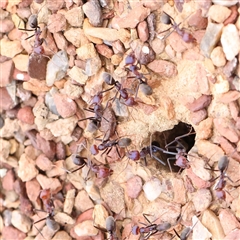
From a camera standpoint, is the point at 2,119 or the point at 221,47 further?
the point at 2,119

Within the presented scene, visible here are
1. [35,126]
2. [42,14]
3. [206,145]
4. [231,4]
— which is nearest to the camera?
[231,4]

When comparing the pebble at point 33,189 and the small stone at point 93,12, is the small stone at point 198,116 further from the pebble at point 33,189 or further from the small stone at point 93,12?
the pebble at point 33,189

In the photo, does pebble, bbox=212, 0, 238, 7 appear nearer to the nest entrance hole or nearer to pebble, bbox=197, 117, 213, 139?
pebble, bbox=197, 117, 213, 139

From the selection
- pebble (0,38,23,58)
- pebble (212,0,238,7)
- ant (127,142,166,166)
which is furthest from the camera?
pebble (0,38,23,58)

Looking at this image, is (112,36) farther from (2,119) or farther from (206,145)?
(2,119)

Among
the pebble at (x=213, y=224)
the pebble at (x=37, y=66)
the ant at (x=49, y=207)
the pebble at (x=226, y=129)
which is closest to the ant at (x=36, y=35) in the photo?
the pebble at (x=37, y=66)

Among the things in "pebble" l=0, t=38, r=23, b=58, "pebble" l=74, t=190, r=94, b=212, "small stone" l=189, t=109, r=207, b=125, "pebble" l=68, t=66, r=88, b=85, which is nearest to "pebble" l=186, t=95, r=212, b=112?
"small stone" l=189, t=109, r=207, b=125

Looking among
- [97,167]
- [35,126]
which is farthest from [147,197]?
[35,126]

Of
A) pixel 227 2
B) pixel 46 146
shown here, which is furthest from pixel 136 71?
pixel 46 146
